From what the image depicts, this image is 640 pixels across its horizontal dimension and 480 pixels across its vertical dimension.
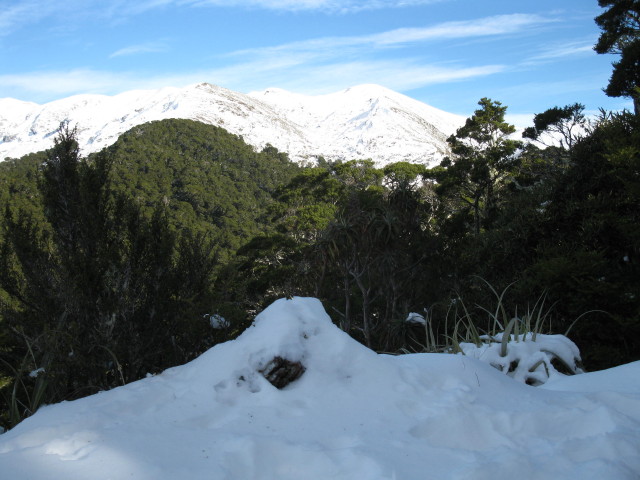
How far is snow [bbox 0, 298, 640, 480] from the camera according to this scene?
1.54 metres

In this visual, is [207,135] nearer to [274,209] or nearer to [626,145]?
[274,209]

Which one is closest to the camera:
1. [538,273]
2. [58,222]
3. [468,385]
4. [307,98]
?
[468,385]

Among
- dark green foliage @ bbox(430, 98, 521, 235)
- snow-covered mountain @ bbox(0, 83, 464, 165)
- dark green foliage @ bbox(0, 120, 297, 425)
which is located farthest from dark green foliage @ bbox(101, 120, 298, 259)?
dark green foliage @ bbox(0, 120, 297, 425)

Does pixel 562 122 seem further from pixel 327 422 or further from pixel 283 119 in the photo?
pixel 283 119

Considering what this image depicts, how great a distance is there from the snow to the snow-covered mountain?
→ 69.0 metres

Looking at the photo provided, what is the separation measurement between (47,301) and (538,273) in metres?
6.31

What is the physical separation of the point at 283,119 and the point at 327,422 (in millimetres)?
136213

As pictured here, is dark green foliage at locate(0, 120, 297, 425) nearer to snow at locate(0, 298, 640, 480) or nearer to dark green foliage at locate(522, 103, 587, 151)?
snow at locate(0, 298, 640, 480)

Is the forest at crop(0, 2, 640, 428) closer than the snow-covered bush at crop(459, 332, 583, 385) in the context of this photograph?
No

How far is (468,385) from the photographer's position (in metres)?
2.31

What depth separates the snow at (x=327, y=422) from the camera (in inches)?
60.5

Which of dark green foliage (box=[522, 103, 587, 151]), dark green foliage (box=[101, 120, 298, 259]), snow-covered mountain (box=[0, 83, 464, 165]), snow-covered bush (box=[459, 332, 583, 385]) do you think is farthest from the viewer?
snow-covered mountain (box=[0, 83, 464, 165])

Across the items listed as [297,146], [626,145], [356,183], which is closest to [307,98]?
[297,146]

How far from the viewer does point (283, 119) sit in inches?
5207
